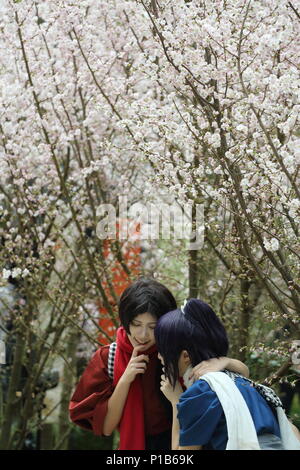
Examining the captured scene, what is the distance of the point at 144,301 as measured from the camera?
121 inches

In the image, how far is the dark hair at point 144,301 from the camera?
3.07 m

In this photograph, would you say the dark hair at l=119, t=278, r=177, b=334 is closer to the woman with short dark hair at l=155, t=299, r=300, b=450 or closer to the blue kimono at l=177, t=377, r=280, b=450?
the woman with short dark hair at l=155, t=299, r=300, b=450

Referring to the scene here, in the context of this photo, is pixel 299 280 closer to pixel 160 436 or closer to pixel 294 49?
pixel 160 436

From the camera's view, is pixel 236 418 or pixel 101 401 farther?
pixel 101 401

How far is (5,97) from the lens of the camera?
17.0ft

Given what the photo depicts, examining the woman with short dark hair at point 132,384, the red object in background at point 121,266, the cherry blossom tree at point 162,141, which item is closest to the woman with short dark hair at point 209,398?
the woman with short dark hair at point 132,384

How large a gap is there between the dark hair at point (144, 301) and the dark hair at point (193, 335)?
0.86ft

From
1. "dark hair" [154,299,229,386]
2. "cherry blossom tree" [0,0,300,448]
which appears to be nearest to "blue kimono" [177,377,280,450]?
"dark hair" [154,299,229,386]

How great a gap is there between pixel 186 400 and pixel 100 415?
64 centimetres

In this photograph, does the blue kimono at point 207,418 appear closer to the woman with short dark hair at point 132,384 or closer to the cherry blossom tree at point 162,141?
the woman with short dark hair at point 132,384

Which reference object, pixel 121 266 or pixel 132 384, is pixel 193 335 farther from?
pixel 121 266

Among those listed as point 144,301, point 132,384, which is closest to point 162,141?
point 144,301

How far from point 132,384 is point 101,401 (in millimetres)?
157

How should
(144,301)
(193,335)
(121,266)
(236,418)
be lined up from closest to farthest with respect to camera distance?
1. (236,418)
2. (193,335)
3. (144,301)
4. (121,266)
